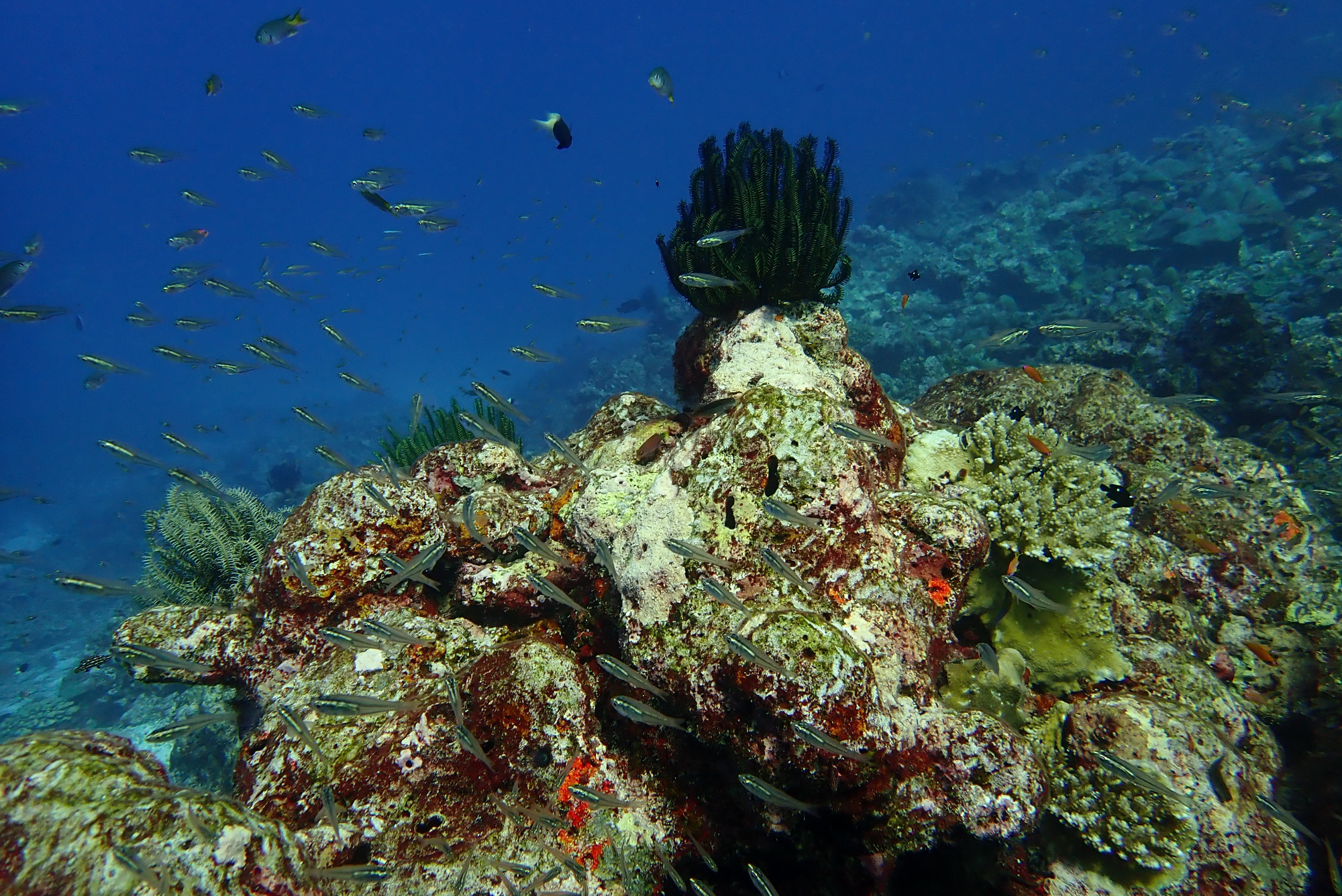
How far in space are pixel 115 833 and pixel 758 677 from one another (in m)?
3.06

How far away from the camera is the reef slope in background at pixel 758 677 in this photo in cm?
290

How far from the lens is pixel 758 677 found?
9.22 ft

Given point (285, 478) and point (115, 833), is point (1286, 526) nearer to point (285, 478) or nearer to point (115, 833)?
point (115, 833)

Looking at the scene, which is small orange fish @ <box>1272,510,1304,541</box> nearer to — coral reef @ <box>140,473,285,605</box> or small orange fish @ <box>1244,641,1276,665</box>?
small orange fish @ <box>1244,641,1276,665</box>

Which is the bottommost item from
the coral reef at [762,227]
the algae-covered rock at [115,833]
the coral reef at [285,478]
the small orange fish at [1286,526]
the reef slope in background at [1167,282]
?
the algae-covered rock at [115,833]

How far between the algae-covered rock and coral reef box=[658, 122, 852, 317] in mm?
4774

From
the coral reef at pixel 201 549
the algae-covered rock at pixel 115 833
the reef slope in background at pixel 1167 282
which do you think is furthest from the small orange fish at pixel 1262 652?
the coral reef at pixel 201 549

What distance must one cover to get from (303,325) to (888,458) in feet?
501

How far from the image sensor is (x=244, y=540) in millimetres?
6539

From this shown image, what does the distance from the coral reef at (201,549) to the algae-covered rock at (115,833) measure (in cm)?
369

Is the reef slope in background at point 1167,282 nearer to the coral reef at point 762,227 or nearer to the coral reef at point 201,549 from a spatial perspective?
the coral reef at point 762,227

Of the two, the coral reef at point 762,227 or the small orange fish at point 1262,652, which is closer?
the coral reef at point 762,227

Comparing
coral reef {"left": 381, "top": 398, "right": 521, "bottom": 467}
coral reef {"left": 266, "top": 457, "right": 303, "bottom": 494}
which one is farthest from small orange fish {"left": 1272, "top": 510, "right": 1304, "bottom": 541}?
coral reef {"left": 266, "top": 457, "right": 303, "bottom": 494}

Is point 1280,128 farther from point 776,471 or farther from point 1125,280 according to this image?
point 776,471
